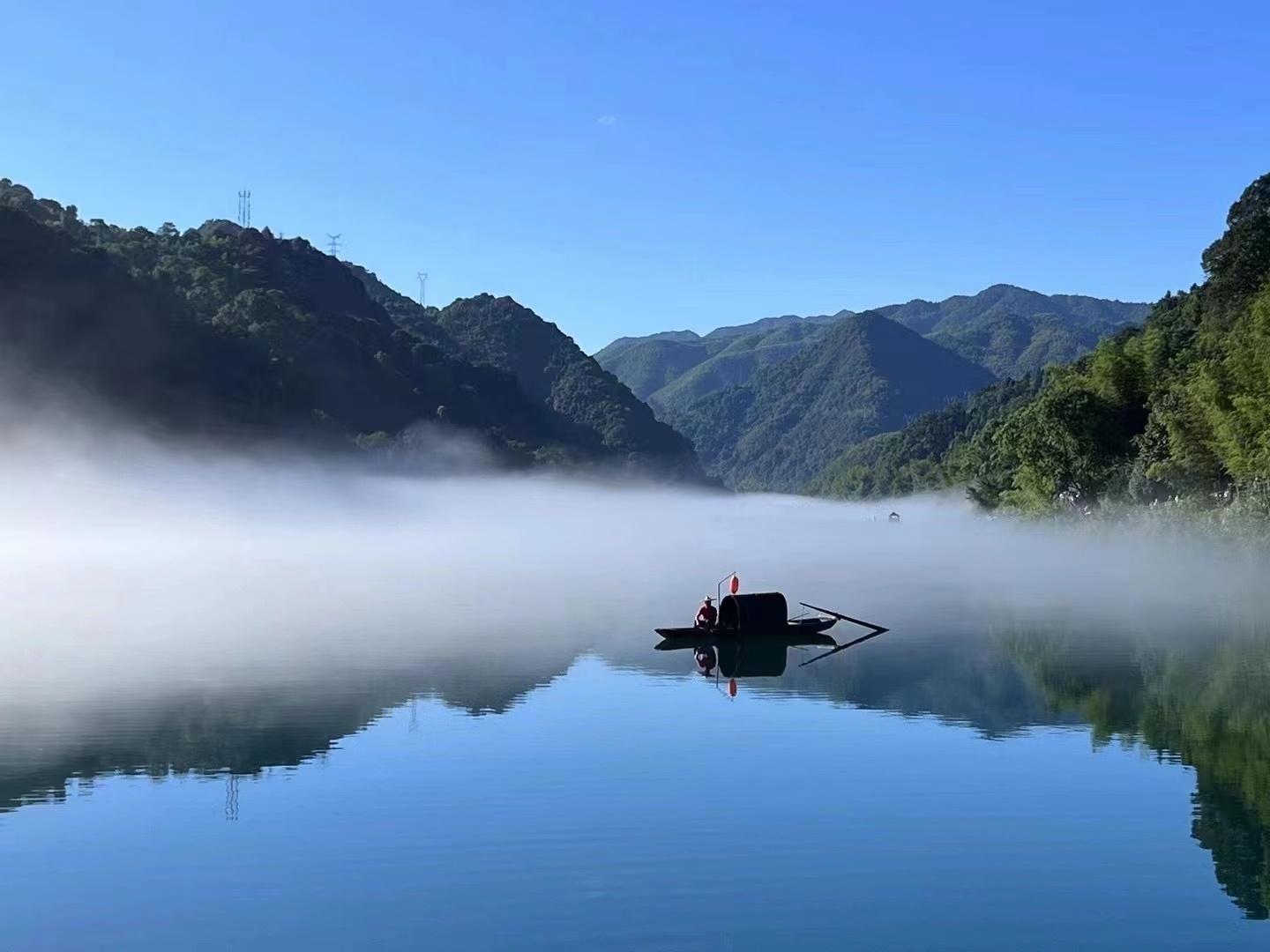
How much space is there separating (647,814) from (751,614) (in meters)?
23.8

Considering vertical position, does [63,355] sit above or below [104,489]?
above

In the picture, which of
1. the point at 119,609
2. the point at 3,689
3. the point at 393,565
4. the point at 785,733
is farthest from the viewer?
the point at 393,565

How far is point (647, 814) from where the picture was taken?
19594 mm

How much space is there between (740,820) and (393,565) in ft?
214

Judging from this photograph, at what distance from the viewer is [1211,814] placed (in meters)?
19.2

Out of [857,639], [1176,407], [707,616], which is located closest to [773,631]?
[707,616]

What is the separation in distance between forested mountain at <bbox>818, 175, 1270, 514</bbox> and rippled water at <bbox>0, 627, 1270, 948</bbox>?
44778 mm

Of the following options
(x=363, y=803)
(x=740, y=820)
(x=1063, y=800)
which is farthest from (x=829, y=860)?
(x=363, y=803)

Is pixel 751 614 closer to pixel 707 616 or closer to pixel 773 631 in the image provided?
pixel 773 631

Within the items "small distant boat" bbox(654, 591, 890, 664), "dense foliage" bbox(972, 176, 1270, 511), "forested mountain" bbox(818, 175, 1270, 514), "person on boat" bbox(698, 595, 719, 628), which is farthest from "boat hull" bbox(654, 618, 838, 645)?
"dense foliage" bbox(972, 176, 1270, 511)

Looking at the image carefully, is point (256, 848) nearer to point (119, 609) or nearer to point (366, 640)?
point (366, 640)

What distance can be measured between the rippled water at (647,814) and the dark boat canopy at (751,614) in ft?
34.5

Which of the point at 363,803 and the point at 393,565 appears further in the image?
the point at 393,565

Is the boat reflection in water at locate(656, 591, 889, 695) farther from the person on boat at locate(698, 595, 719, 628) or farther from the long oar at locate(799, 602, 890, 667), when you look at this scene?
the person on boat at locate(698, 595, 719, 628)
